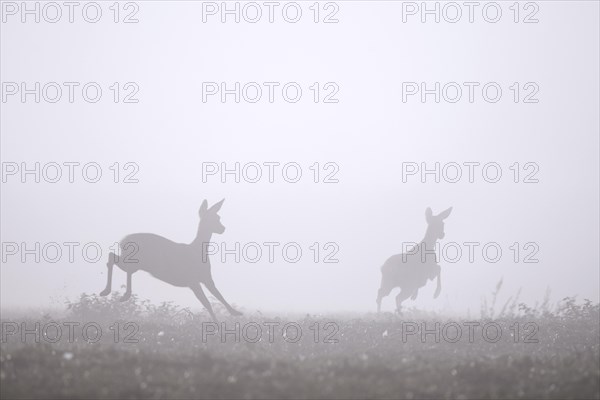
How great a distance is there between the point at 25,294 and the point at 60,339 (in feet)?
186

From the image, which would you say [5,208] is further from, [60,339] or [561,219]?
[561,219]

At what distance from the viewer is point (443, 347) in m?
16.1

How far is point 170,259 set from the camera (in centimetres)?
2145

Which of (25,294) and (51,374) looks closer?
(51,374)

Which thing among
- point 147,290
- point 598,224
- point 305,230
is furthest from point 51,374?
point 598,224

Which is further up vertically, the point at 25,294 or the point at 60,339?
the point at 60,339

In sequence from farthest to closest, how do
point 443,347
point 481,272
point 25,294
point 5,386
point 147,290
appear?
1. point 481,272
2. point 147,290
3. point 25,294
4. point 443,347
5. point 5,386

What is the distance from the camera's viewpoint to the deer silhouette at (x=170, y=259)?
68.2 feet

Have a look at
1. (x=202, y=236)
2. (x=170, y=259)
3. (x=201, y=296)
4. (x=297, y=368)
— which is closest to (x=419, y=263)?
(x=202, y=236)

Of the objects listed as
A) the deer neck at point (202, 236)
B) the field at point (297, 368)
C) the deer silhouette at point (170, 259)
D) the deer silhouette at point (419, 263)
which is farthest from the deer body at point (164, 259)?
the deer silhouette at point (419, 263)

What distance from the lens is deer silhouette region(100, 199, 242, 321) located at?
68.2ft

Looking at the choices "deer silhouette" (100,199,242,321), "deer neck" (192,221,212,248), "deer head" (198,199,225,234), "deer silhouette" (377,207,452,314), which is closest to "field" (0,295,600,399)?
"deer silhouette" (100,199,242,321)

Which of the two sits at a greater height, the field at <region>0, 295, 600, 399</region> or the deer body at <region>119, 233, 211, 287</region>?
the deer body at <region>119, 233, 211, 287</region>

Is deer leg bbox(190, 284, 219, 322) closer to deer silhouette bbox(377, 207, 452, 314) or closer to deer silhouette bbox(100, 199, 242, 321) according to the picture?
deer silhouette bbox(100, 199, 242, 321)
